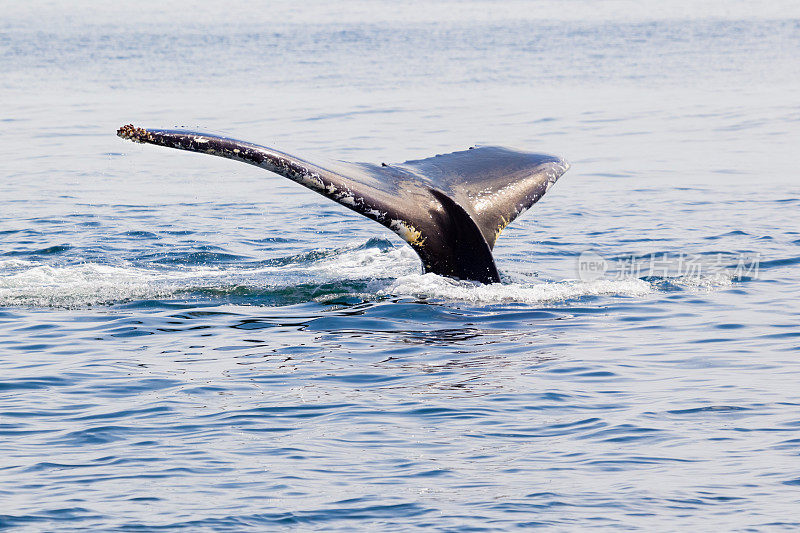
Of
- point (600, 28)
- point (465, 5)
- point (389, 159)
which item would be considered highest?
point (465, 5)

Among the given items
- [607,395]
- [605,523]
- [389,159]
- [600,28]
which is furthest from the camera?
[600,28]

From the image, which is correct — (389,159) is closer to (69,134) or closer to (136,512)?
(69,134)

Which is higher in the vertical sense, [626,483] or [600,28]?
[600,28]

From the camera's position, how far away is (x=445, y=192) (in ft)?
34.2

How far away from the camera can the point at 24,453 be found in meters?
7.75

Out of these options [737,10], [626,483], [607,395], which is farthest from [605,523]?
[737,10]

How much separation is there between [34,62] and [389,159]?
27019 mm

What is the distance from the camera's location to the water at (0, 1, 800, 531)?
23.2ft

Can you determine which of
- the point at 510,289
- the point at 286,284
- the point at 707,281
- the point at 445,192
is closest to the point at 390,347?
the point at 445,192

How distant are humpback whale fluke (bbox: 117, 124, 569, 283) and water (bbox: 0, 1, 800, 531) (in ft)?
2.33

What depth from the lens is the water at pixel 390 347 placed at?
7082 mm

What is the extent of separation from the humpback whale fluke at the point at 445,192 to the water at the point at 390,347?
2.33 ft

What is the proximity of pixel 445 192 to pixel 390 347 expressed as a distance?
1449mm

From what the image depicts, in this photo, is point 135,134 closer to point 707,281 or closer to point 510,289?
point 510,289
